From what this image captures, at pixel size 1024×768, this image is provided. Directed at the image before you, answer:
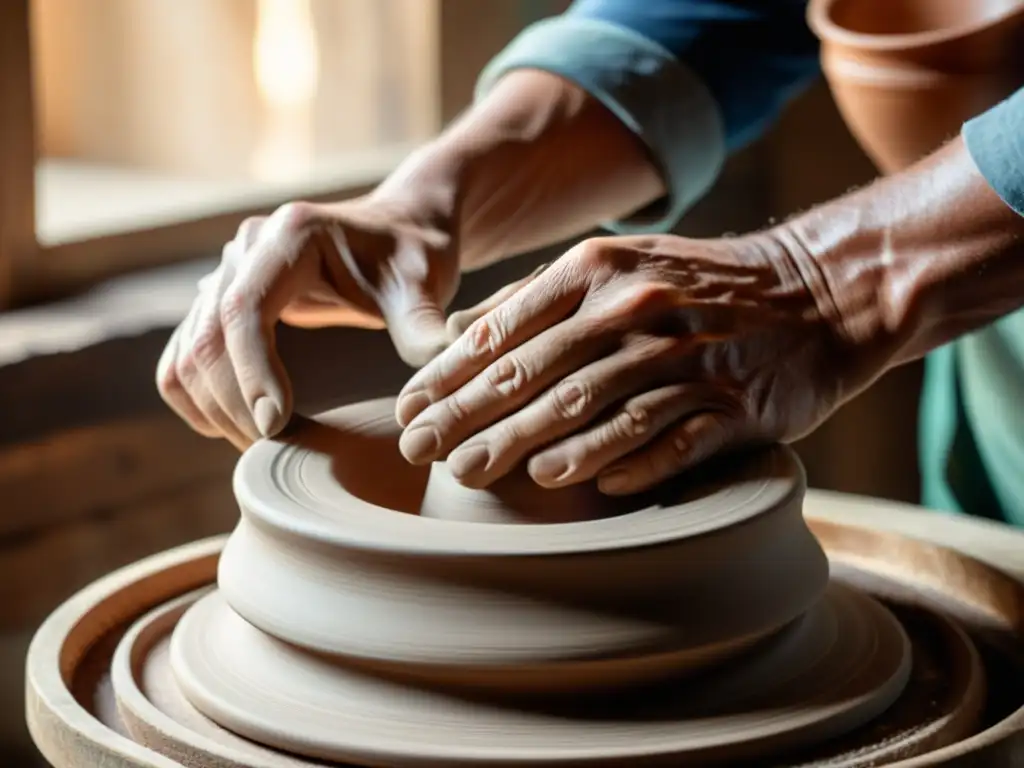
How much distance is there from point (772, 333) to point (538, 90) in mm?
528

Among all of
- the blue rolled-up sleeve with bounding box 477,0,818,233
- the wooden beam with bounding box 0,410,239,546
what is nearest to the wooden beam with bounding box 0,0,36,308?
the wooden beam with bounding box 0,410,239,546

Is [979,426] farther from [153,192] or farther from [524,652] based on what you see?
[153,192]

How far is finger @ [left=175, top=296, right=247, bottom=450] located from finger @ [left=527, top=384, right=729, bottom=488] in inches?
12.4

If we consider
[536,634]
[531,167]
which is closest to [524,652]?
[536,634]

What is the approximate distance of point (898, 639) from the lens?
1037mm

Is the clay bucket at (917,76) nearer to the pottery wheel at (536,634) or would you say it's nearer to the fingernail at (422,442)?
the pottery wheel at (536,634)

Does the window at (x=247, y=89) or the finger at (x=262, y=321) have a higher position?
the finger at (x=262, y=321)

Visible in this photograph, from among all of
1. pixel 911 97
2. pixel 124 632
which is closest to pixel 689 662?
pixel 124 632

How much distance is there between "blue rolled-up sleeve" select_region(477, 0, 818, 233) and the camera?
58.6 inches

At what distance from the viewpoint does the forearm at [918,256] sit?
3.58 ft

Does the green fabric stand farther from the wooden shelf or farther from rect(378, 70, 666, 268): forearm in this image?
the wooden shelf

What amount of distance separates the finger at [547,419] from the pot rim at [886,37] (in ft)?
2.19

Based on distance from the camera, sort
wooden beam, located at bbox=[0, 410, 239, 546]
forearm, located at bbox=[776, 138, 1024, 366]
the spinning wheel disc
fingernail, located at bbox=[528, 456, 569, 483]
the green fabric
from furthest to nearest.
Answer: wooden beam, located at bbox=[0, 410, 239, 546] < the green fabric < forearm, located at bbox=[776, 138, 1024, 366] < fingernail, located at bbox=[528, 456, 569, 483] < the spinning wheel disc

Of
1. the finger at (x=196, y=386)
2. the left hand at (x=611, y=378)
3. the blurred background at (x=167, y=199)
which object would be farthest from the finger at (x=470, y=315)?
the blurred background at (x=167, y=199)
